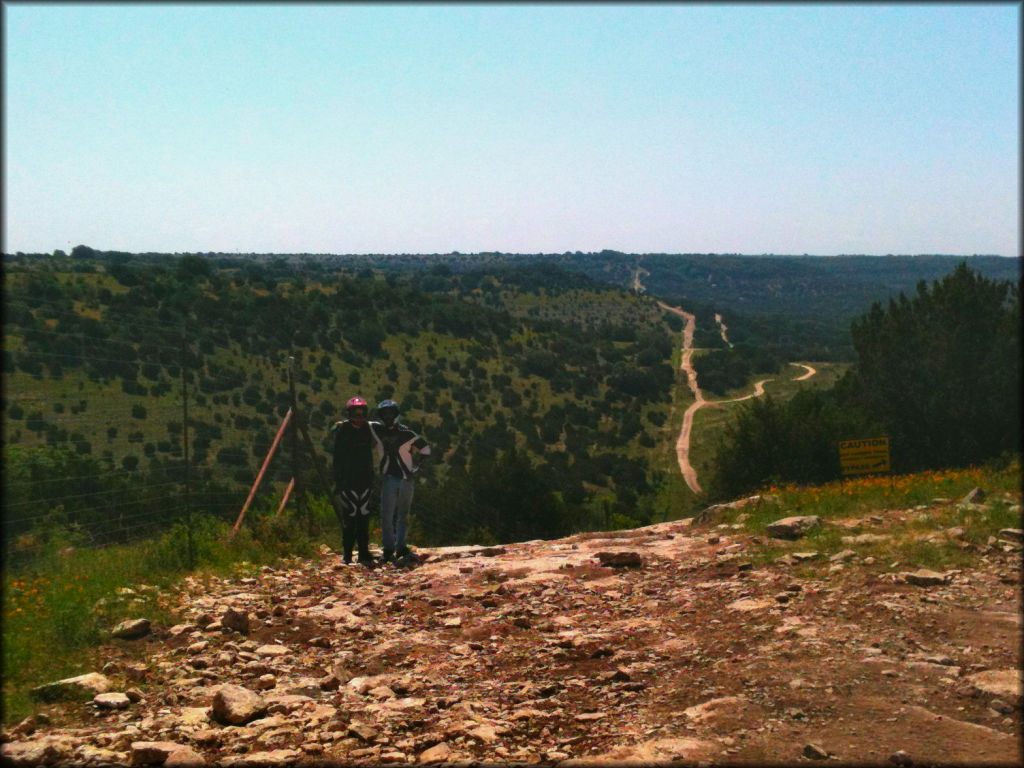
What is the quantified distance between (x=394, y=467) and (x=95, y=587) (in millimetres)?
3582

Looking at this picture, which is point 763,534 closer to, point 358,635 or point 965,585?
point 965,585

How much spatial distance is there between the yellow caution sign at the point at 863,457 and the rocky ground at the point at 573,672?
1054cm

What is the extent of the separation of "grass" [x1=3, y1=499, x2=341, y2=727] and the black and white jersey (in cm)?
140

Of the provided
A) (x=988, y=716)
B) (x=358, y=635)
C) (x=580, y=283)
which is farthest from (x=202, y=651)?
(x=580, y=283)

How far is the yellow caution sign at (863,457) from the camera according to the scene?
1816cm

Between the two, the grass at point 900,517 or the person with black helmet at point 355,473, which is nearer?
the grass at point 900,517

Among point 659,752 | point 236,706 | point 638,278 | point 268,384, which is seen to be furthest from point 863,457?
point 638,278

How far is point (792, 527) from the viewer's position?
30.3 ft

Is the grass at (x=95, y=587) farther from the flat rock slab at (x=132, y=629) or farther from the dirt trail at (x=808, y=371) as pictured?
the dirt trail at (x=808, y=371)

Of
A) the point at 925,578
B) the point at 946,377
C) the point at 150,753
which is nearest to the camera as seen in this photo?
the point at 150,753

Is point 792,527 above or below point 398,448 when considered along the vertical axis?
below

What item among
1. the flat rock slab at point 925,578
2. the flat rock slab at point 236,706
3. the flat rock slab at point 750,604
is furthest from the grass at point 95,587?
the flat rock slab at point 925,578

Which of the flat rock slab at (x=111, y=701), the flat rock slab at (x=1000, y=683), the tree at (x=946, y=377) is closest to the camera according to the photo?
the flat rock slab at (x=1000, y=683)

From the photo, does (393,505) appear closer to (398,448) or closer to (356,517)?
(356,517)
